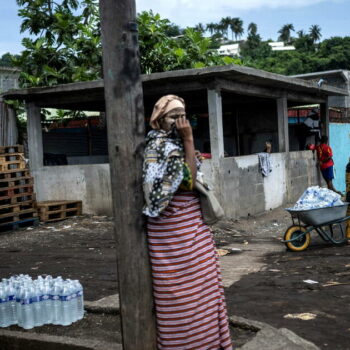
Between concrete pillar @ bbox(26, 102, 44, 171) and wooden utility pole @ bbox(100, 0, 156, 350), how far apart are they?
416 inches

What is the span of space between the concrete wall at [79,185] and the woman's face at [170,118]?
9238mm

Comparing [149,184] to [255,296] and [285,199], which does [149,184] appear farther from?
[285,199]

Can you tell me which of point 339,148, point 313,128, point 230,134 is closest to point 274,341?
point 230,134

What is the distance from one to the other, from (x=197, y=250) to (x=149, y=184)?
0.52m

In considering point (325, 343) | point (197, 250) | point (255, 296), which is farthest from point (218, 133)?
point (197, 250)

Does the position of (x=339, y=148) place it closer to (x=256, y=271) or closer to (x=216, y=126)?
(x=216, y=126)

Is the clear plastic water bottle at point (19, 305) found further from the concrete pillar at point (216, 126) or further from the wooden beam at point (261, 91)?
the wooden beam at point (261, 91)

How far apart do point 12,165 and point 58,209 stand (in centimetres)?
146

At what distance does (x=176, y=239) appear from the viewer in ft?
11.0

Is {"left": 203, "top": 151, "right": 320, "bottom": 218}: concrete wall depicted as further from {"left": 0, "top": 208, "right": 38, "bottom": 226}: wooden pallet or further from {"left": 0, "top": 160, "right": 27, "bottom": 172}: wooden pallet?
{"left": 0, "top": 160, "right": 27, "bottom": 172}: wooden pallet

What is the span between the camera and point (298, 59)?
56.8m

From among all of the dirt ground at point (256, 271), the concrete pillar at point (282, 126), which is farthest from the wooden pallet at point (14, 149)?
the concrete pillar at point (282, 126)

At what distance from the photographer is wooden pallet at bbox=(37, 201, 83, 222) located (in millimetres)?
12289

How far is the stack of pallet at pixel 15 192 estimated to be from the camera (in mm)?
11625
